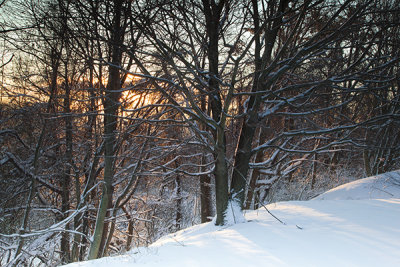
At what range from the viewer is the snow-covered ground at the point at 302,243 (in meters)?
2.51

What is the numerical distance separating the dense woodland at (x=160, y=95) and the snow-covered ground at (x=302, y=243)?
43.0 inches

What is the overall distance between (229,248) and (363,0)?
5.07m

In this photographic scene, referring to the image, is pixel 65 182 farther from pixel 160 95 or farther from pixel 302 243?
pixel 302 243

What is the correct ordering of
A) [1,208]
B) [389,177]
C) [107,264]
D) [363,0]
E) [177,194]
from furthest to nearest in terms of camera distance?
1. [177,194]
2. [1,208]
3. [389,177]
4. [363,0]
5. [107,264]

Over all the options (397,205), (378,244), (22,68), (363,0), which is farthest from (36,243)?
(363,0)

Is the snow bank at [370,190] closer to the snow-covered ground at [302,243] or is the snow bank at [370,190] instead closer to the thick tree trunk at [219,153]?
the snow-covered ground at [302,243]

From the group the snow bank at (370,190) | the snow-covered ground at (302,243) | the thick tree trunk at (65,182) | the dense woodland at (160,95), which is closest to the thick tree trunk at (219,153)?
the dense woodland at (160,95)

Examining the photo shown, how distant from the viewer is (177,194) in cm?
1418

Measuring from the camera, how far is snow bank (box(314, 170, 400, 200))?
239 inches

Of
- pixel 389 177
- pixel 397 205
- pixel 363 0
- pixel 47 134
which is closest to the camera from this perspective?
pixel 397 205

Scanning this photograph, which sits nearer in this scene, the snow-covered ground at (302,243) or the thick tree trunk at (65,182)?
the snow-covered ground at (302,243)

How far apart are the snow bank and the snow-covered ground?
1717 millimetres

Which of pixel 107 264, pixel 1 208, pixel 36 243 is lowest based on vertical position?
pixel 36 243

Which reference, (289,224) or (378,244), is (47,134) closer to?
(289,224)
